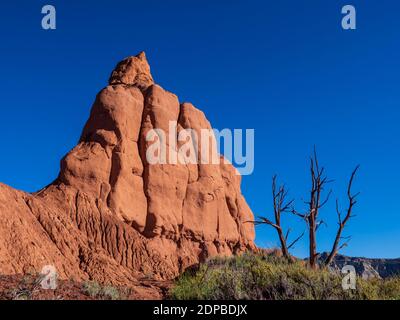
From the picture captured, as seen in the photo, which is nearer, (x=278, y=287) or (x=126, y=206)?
(x=278, y=287)

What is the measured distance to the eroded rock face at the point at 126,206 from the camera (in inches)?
1192

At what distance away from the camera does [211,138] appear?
5131cm

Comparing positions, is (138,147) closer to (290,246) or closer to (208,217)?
A: (208,217)

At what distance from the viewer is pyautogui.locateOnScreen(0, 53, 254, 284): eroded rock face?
30281mm

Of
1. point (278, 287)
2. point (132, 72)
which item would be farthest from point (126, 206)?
point (278, 287)

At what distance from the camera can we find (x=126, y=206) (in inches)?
1543

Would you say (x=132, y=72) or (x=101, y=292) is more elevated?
(x=132, y=72)

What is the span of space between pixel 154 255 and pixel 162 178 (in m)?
7.67

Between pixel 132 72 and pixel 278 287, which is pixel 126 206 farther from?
pixel 278 287

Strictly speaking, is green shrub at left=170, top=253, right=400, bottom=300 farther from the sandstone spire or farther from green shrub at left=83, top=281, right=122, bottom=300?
the sandstone spire

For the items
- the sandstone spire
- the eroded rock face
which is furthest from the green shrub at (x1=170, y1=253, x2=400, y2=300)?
the sandstone spire
